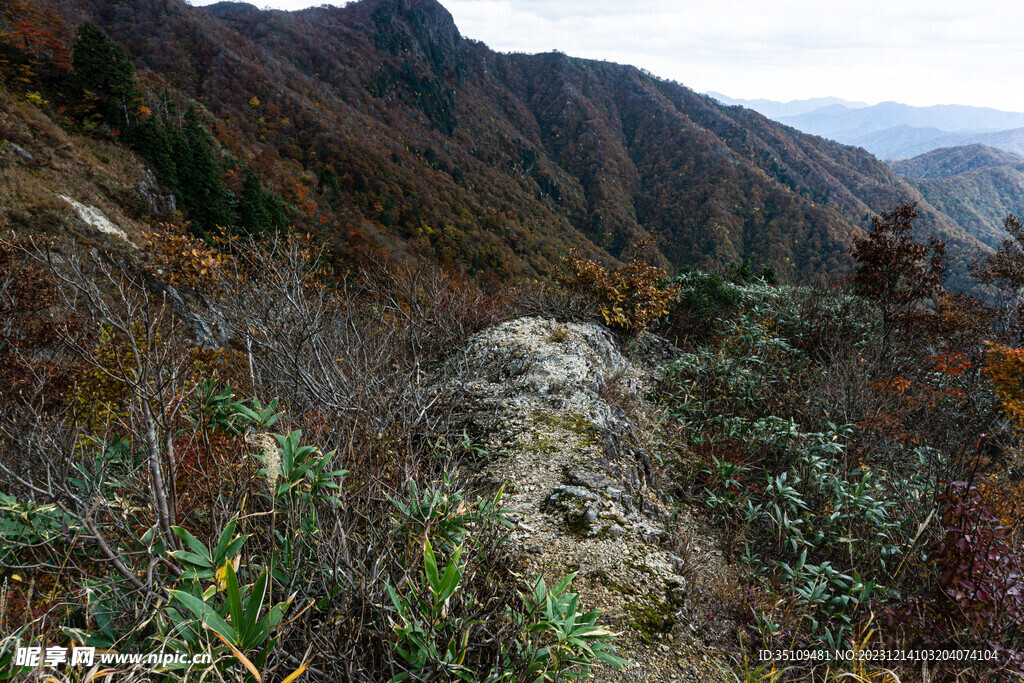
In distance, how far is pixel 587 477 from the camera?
127 inches

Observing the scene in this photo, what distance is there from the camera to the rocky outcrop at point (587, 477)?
2215mm

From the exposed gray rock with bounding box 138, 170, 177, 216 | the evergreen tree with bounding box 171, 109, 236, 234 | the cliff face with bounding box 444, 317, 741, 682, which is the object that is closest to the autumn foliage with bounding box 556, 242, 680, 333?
the cliff face with bounding box 444, 317, 741, 682

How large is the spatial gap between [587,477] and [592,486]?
10 cm

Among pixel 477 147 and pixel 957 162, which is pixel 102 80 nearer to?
pixel 477 147

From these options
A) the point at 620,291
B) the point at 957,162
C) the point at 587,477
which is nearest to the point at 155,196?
the point at 620,291

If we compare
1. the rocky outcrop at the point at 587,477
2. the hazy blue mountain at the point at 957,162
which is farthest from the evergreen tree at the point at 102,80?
the hazy blue mountain at the point at 957,162

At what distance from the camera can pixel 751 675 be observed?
1881mm

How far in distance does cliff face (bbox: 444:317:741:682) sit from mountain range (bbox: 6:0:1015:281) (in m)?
22.9

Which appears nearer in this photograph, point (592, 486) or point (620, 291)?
point (592, 486)

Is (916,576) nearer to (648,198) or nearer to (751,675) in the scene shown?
(751,675)

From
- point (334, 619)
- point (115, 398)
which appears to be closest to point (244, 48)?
point (115, 398)

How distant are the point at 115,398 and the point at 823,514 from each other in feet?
23.2

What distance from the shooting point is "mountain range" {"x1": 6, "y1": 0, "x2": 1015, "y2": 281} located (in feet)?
145

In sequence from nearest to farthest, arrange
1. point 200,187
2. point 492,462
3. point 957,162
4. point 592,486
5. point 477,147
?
point 592,486 → point 492,462 → point 200,187 → point 477,147 → point 957,162
